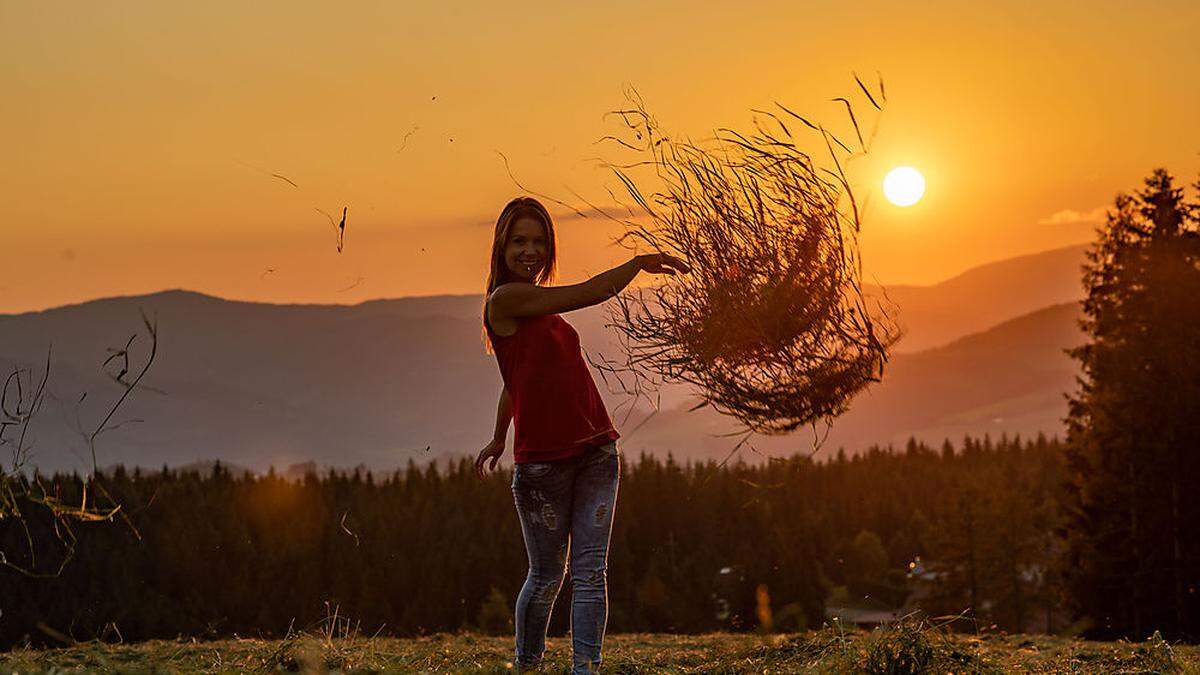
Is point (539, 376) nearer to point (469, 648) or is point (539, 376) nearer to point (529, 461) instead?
point (529, 461)

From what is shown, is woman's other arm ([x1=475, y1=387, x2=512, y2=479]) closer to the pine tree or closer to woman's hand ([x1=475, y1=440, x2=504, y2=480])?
woman's hand ([x1=475, y1=440, x2=504, y2=480])

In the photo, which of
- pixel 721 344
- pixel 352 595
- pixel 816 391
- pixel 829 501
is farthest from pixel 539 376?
pixel 829 501

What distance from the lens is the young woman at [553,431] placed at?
5723 millimetres

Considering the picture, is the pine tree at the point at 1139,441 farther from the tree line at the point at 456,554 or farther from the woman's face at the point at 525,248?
the woman's face at the point at 525,248

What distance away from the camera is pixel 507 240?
19.6ft

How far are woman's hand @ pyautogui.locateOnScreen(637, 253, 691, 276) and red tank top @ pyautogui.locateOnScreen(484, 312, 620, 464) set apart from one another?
45 centimetres

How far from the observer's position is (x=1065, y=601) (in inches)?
1330

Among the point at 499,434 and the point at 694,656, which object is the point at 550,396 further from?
the point at 694,656

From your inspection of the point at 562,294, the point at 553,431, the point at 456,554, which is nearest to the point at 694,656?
the point at 553,431

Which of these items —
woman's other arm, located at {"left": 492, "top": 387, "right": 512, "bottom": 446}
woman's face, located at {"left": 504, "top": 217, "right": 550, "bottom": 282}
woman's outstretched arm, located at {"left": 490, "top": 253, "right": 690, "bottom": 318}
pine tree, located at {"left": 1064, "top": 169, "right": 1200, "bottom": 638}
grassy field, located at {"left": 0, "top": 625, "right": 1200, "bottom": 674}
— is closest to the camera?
woman's outstretched arm, located at {"left": 490, "top": 253, "right": 690, "bottom": 318}

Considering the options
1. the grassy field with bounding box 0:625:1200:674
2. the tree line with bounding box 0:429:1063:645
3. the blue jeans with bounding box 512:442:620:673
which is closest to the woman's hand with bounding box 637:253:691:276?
the blue jeans with bounding box 512:442:620:673

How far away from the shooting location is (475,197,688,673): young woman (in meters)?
5.72

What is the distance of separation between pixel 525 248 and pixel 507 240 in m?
0.10

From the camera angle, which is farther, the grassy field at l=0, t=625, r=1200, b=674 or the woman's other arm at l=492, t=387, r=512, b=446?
the woman's other arm at l=492, t=387, r=512, b=446
